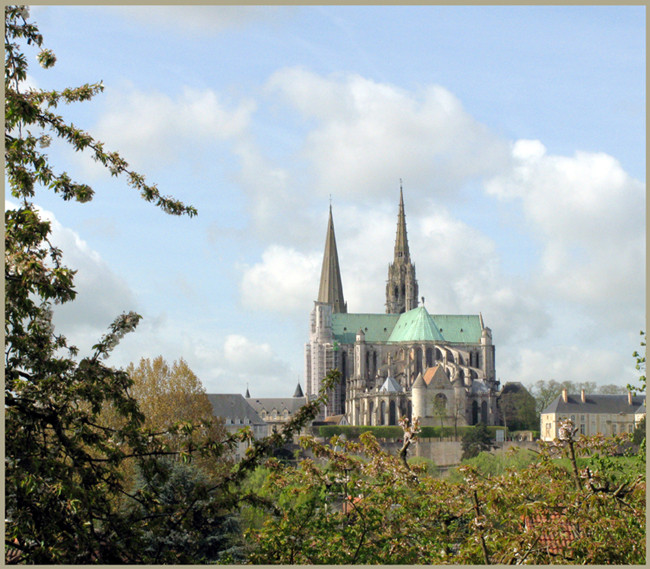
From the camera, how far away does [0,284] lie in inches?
286

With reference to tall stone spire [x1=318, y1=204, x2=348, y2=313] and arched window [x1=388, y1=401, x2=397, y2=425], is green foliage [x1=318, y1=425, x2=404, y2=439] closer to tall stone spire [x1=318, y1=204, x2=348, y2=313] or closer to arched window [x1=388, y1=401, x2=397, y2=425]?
arched window [x1=388, y1=401, x2=397, y2=425]

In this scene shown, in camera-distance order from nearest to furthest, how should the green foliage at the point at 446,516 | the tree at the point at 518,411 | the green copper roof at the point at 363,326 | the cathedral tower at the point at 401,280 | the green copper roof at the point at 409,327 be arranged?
the green foliage at the point at 446,516 → the tree at the point at 518,411 → the green copper roof at the point at 409,327 → the green copper roof at the point at 363,326 → the cathedral tower at the point at 401,280

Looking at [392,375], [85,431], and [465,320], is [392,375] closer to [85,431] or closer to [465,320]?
[465,320]

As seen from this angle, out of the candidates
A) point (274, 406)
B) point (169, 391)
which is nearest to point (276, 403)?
point (274, 406)

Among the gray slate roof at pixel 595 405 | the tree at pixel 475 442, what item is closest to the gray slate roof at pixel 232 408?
the tree at pixel 475 442

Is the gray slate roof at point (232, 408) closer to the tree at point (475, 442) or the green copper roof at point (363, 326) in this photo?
the tree at point (475, 442)

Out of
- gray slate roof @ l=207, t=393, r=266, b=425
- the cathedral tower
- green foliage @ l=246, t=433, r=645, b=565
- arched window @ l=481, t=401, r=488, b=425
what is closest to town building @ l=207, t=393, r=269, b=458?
gray slate roof @ l=207, t=393, r=266, b=425

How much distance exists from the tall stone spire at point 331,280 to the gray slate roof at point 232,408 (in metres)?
41.7

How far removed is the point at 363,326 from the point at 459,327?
39.8 feet

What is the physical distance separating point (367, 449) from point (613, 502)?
3088 millimetres

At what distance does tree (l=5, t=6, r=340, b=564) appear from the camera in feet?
25.3

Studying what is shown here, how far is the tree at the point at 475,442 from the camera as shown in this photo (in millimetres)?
84062

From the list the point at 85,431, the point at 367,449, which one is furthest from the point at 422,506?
the point at 85,431

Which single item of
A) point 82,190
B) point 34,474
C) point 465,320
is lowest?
point 34,474
